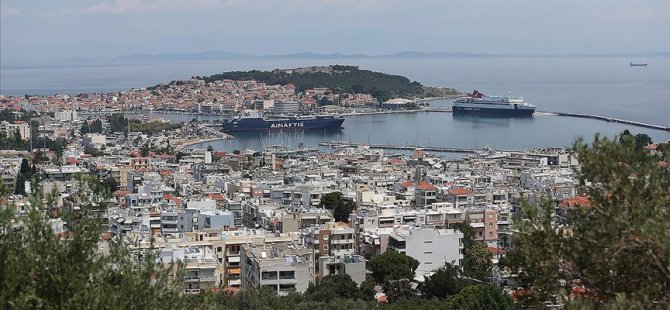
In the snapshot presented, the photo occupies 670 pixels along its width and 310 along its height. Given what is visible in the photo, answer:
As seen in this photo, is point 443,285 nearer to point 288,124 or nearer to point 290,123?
point 288,124

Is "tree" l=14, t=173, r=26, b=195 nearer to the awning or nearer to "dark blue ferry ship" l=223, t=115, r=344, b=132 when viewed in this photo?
the awning

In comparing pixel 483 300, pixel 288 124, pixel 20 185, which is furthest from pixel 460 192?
pixel 288 124

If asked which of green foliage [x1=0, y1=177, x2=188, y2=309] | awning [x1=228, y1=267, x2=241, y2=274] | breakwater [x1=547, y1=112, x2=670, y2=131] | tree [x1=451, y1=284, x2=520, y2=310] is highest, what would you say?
green foliage [x1=0, y1=177, x2=188, y2=309]

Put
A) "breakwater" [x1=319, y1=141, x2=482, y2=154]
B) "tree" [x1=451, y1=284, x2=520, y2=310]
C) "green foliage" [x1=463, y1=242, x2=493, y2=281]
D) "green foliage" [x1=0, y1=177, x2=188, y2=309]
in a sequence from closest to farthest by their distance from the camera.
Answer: "green foliage" [x1=0, y1=177, x2=188, y2=309]
"tree" [x1=451, y1=284, x2=520, y2=310]
"green foliage" [x1=463, y1=242, x2=493, y2=281]
"breakwater" [x1=319, y1=141, x2=482, y2=154]

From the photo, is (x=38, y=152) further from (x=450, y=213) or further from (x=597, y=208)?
(x=597, y=208)

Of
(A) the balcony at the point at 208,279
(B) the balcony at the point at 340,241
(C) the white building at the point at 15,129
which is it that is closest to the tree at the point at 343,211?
(B) the balcony at the point at 340,241

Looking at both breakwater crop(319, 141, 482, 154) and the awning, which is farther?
breakwater crop(319, 141, 482, 154)

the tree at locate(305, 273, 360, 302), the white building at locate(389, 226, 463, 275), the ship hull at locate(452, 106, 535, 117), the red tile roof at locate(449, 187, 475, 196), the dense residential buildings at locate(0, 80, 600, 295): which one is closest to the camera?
the tree at locate(305, 273, 360, 302)

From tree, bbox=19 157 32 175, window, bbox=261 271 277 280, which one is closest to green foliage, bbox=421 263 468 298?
window, bbox=261 271 277 280
